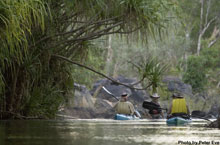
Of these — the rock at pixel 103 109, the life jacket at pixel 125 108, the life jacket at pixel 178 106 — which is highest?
the life jacket at pixel 178 106

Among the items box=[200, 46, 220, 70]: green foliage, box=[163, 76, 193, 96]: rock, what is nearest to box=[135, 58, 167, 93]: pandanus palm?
box=[163, 76, 193, 96]: rock

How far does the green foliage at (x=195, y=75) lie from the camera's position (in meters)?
43.5

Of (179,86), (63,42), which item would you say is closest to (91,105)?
(179,86)

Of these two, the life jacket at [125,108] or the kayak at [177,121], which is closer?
the kayak at [177,121]

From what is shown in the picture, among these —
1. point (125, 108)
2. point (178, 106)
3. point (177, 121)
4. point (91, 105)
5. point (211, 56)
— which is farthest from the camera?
point (211, 56)

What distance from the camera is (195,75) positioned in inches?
1710

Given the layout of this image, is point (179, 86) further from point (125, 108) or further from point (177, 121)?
point (177, 121)

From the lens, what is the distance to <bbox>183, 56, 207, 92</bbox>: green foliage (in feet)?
143

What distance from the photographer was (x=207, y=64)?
46.1 m

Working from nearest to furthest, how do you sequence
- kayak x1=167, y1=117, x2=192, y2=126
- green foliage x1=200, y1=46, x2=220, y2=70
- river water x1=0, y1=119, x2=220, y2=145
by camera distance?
river water x1=0, y1=119, x2=220, y2=145
kayak x1=167, y1=117, x2=192, y2=126
green foliage x1=200, y1=46, x2=220, y2=70

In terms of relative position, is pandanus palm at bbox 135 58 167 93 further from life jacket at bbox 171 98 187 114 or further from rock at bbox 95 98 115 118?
rock at bbox 95 98 115 118

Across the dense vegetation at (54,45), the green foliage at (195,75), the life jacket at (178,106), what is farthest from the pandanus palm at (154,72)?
the green foliage at (195,75)

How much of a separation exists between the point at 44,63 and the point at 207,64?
3189 cm

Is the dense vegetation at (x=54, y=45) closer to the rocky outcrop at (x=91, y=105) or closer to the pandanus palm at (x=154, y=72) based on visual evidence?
the pandanus palm at (x=154, y=72)
